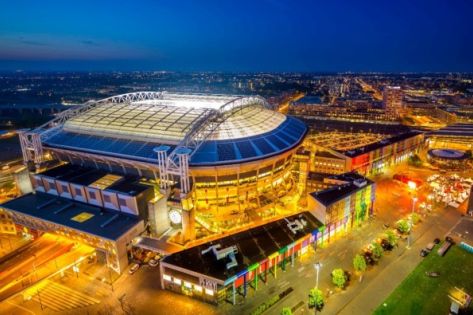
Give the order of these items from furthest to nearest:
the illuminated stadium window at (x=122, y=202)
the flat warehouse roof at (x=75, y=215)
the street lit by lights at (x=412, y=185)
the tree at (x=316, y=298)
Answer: the street lit by lights at (x=412, y=185) < the illuminated stadium window at (x=122, y=202) < the flat warehouse roof at (x=75, y=215) < the tree at (x=316, y=298)

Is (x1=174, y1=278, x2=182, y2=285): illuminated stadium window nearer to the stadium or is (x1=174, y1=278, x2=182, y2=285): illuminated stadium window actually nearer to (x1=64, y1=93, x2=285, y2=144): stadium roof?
the stadium

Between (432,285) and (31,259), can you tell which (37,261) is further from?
(432,285)

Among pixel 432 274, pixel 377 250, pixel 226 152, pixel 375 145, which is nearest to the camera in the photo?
pixel 432 274

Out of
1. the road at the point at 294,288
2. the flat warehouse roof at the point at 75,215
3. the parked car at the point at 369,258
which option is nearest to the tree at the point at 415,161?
the road at the point at 294,288

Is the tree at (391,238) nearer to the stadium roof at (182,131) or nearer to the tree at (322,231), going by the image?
the tree at (322,231)

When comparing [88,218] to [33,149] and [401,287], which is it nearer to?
[33,149]

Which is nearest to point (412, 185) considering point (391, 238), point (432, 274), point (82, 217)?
point (391, 238)

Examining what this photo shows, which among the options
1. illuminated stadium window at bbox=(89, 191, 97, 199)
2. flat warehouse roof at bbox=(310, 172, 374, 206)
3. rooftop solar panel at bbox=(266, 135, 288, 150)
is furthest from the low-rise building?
illuminated stadium window at bbox=(89, 191, 97, 199)
